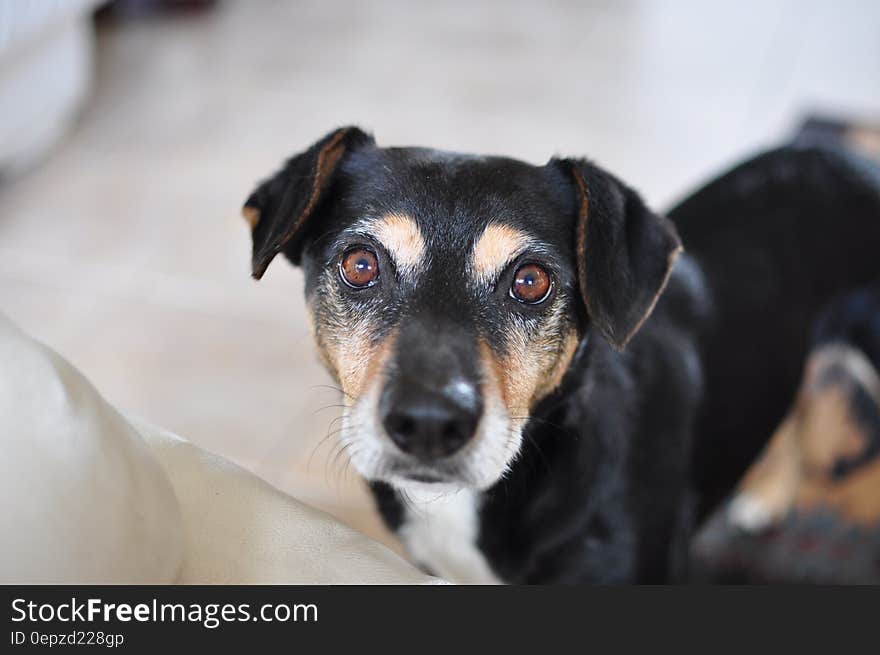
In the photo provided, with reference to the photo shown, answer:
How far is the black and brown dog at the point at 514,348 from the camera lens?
3.98 feet

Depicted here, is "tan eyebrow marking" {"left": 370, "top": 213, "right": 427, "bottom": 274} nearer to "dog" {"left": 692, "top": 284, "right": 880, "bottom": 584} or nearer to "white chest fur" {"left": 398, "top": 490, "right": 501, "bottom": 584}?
"white chest fur" {"left": 398, "top": 490, "right": 501, "bottom": 584}

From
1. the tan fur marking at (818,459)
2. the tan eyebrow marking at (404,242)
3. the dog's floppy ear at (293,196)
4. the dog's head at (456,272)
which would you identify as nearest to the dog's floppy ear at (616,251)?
the dog's head at (456,272)

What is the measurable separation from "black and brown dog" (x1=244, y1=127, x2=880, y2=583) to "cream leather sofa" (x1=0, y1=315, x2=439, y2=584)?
247 millimetres

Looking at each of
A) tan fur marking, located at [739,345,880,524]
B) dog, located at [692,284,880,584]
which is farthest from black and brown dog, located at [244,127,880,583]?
tan fur marking, located at [739,345,880,524]

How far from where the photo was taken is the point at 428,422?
3.76 feet

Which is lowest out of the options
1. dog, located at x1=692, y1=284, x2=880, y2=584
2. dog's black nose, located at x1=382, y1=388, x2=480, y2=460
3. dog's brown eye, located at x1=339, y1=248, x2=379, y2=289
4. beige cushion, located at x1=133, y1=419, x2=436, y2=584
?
dog, located at x1=692, y1=284, x2=880, y2=584

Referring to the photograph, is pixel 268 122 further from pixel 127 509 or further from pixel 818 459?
pixel 127 509

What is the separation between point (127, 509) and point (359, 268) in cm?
61

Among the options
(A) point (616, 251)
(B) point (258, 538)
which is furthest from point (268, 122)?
(B) point (258, 538)

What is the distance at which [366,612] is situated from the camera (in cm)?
86

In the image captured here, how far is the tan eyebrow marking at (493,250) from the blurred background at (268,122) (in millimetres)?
679

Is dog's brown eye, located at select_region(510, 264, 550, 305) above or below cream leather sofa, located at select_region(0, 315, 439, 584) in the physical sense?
above

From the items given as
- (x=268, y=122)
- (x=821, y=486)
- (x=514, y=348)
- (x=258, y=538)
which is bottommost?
(x=821, y=486)

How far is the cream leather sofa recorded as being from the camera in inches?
30.8
